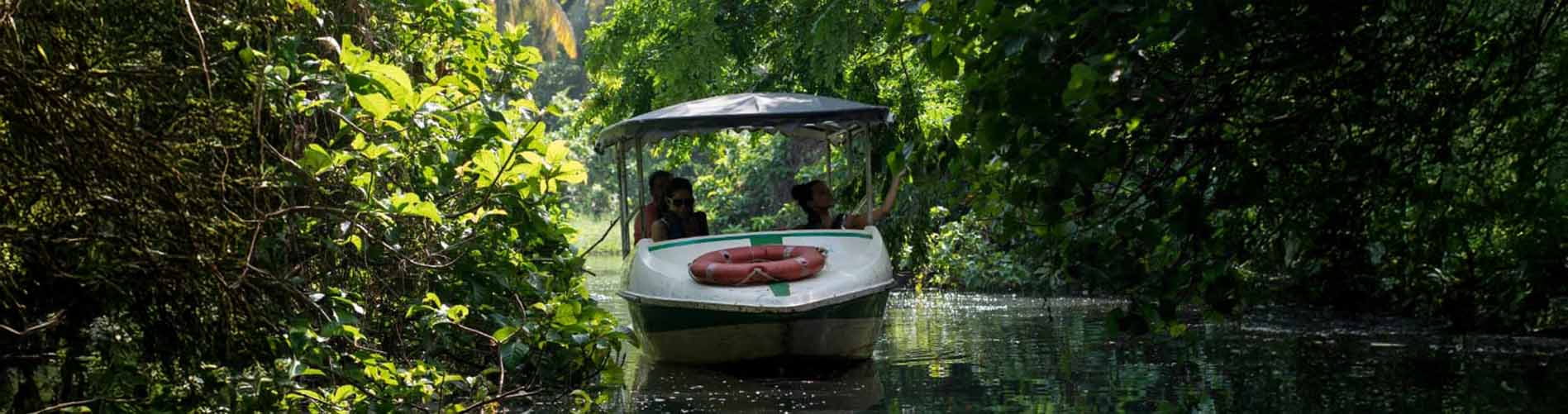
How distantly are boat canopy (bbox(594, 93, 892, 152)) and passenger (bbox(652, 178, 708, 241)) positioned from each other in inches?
17.0

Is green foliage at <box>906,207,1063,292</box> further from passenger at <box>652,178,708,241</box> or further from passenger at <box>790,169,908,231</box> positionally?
passenger at <box>652,178,708,241</box>

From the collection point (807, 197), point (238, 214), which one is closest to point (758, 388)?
point (807, 197)

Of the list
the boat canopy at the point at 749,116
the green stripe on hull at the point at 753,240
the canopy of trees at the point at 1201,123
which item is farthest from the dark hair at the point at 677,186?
the canopy of trees at the point at 1201,123

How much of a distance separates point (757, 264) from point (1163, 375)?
283 centimetres

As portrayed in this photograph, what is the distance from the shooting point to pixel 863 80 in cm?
1792

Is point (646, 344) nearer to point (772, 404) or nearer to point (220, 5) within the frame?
point (772, 404)

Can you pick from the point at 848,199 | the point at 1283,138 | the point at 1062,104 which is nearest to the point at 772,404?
the point at 848,199

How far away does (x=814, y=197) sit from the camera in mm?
13195

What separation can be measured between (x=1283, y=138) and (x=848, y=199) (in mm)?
7677

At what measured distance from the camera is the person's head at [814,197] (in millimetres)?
13172

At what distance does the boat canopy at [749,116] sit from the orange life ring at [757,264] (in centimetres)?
103

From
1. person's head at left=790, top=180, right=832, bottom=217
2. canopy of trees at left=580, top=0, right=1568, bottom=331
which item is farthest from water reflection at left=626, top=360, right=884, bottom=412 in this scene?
canopy of trees at left=580, top=0, right=1568, bottom=331

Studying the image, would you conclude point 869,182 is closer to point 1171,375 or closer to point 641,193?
point 641,193

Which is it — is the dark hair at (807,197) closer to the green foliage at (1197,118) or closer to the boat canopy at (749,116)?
the boat canopy at (749,116)
